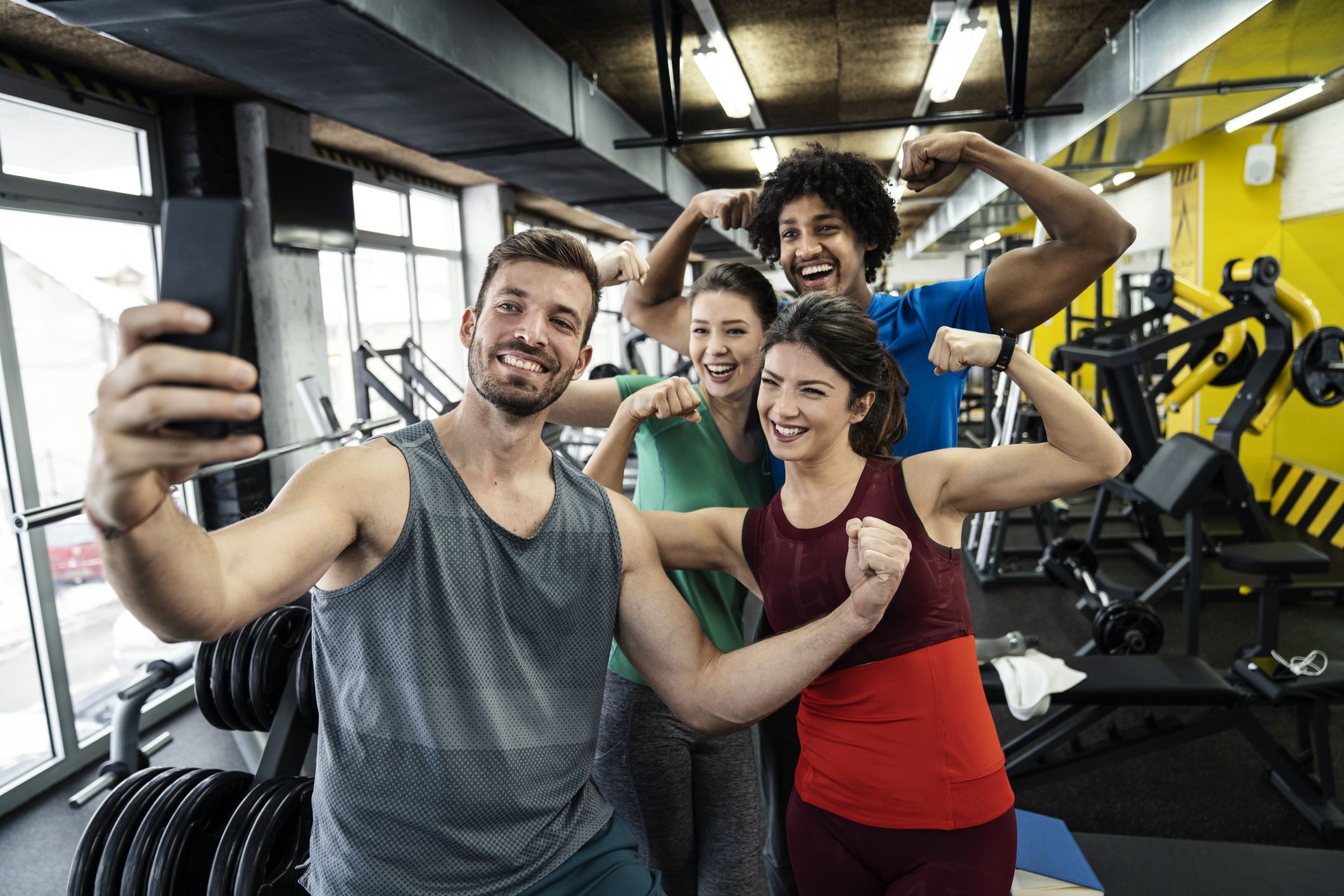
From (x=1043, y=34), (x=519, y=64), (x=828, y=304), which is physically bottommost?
(x=828, y=304)

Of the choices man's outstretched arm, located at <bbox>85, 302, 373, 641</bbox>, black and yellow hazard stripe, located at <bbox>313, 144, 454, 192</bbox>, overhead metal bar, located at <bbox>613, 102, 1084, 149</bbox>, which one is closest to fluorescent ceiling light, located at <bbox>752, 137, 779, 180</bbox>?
overhead metal bar, located at <bbox>613, 102, 1084, 149</bbox>

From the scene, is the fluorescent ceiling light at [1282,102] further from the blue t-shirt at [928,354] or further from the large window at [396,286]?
the large window at [396,286]

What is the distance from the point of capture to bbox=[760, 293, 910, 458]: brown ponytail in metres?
1.44

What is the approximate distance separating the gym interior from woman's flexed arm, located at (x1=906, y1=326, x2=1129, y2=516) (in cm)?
78

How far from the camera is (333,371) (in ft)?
21.5

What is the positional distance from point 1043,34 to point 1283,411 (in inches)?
179

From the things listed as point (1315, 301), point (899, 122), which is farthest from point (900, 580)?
point (1315, 301)

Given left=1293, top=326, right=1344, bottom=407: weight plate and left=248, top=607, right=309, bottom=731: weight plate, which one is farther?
left=1293, top=326, right=1344, bottom=407: weight plate

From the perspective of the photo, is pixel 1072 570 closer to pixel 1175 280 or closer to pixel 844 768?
pixel 1175 280

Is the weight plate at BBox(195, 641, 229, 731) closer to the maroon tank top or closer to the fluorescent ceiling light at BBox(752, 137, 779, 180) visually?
the maroon tank top

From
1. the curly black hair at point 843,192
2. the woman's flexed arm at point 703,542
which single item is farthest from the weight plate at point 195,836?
the curly black hair at point 843,192

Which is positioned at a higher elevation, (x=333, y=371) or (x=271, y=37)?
(x=271, y=37)

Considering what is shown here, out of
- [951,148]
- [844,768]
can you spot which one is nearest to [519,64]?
[951,148]

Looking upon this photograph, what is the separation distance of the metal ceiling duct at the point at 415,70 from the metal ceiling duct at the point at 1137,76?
2.73 meters
